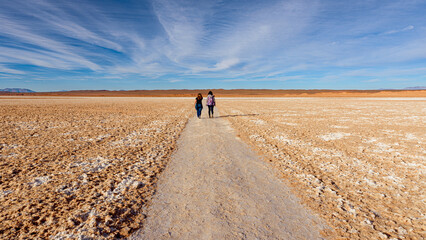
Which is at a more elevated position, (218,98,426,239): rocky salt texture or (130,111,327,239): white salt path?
(130,111,327,239): white salt path

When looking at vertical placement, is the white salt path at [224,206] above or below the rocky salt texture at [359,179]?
above

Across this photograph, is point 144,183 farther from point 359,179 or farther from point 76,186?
point 359,179

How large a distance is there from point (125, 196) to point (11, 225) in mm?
1483

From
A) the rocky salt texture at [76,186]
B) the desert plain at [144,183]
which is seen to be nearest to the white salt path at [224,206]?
the desert plain at [144,183]

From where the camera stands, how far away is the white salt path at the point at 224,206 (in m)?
2.74

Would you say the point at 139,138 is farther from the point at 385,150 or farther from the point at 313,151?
the point at 385,150

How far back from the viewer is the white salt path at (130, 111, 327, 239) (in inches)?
108

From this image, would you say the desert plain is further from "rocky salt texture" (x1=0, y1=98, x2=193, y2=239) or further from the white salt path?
the white salt path

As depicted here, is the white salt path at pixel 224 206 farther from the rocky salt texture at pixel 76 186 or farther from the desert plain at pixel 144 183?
the rocky salt texture at pixel 76 186

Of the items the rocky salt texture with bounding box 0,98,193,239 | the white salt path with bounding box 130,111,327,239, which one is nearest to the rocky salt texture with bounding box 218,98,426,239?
the white salt path with bounding box 130,111,327,239

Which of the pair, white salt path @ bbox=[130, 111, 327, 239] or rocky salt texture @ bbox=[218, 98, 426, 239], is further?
rocky salt texture @ bbox=[218, 98, 426, 239]

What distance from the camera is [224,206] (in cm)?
333

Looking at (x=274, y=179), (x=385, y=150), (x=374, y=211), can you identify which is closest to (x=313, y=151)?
(x=385, y=150)

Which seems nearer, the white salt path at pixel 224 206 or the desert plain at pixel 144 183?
the white salt path at pixel 224 206
